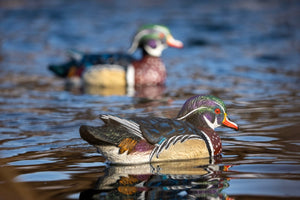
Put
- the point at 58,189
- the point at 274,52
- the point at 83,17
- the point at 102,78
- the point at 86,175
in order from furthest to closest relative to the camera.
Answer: the point at 83,17, the point at 274,52, the point at 102,78, the point at 86,175, the point at 58,189

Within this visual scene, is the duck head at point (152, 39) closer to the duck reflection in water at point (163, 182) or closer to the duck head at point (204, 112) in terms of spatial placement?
the duck head at point (204, 112)

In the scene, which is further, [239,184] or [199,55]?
[199,55]

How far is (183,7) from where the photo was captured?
27094mm

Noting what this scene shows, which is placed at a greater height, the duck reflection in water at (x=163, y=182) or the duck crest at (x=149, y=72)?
the duck crest at (x=149, y=72)

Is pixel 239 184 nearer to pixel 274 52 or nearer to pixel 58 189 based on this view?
pixel 58 189

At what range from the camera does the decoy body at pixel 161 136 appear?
23.0 ft

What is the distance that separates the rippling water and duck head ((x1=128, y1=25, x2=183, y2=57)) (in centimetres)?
90

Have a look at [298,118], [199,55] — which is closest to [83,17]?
[199,55]

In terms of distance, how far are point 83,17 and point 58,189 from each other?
20074 millimetres

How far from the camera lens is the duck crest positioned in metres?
14.3

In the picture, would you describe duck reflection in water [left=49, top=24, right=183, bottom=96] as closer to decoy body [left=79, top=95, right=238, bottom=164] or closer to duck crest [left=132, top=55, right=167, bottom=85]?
duck crest [left=132, top=55, right=167, bottom=85]

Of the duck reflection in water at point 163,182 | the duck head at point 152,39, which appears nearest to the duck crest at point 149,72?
the duck head at point 152,39

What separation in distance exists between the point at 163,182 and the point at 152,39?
A: 8243 mm

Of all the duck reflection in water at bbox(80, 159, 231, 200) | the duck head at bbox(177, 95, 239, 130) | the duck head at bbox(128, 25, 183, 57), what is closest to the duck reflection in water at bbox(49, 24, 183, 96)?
the duck head at bbox(128, 25, 183, 57)
